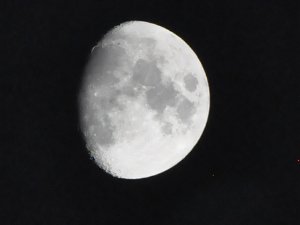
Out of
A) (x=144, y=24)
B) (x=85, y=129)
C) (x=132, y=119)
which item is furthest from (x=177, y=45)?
(x=85, y=129)

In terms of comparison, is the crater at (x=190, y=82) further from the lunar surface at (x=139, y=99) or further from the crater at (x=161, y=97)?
the crater at (x=161, y=97)

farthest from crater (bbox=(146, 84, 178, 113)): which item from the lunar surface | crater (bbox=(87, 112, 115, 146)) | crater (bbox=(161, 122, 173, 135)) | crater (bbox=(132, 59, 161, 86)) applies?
crater (bbox=(87, 112, 115, 146))

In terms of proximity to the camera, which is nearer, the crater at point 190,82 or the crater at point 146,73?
the crater at point 146,73

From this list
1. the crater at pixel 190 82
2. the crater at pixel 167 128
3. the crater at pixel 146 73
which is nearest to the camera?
the crater at pixel 146 73

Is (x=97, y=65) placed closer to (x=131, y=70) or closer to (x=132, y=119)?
(x=131, y=70)

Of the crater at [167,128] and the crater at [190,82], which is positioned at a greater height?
the crater at [190,82]

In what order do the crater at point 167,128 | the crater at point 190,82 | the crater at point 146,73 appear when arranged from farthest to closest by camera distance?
the crater at point 190,82, the crater at point 167,128, the crater at point 146,73

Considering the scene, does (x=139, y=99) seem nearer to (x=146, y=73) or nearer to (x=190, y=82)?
(x=146, y=73)

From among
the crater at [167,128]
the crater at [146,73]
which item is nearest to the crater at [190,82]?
the crater at [146,73]
